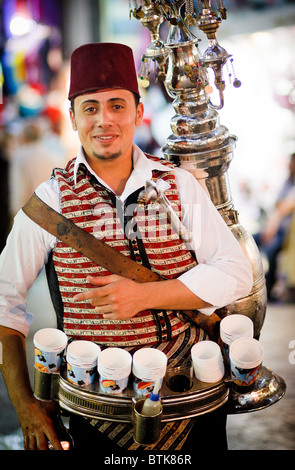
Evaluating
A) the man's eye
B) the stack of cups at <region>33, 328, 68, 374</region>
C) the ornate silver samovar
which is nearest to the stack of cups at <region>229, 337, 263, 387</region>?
the ornate silver samovar

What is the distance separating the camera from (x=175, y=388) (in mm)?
1897

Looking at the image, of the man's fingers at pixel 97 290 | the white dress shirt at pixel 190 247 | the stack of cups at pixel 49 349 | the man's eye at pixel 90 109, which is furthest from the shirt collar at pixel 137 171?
the stack of cups at pixel 49 349

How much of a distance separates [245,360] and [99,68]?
3.73 feet

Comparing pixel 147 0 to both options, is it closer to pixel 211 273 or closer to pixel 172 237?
pixel 172 237

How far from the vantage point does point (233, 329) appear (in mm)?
2033

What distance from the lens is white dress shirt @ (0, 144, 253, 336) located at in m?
2.02

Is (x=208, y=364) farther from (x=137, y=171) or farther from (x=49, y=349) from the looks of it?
(x=137, y=171)

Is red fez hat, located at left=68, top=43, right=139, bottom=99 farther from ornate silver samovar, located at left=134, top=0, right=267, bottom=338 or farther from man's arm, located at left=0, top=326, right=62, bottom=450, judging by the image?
man's arm, located at left=0, top=326, right=62, bottom=450

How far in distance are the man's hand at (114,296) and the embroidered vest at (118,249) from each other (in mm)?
83

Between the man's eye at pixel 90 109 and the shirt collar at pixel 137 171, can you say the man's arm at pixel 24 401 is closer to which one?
the shirt collar at pixel 137 171

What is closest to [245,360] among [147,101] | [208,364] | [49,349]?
[208,364]

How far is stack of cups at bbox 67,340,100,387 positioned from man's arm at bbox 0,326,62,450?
7.9 inches

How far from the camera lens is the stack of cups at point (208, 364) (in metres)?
1.89
